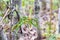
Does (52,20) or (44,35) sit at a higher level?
(52,20)

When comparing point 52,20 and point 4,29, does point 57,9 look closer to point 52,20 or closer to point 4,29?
point 52,20

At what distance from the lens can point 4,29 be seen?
195 cm

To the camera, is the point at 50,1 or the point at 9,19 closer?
the point at 50,1

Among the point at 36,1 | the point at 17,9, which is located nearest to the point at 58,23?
the point at 36,1

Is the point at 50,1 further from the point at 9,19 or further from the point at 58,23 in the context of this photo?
the point at 9,19

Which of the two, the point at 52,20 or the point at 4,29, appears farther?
the point at 4,29

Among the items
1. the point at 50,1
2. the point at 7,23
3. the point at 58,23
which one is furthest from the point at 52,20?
the point at 7,23

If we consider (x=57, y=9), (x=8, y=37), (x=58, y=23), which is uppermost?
(x=57, y=9)

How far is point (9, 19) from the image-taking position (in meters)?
1.92

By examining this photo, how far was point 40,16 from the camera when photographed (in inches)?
72.4

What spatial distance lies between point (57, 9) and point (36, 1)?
0.21 m

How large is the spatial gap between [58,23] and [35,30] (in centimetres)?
23

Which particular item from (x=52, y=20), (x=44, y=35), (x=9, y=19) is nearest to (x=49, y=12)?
(x=52, y=20)

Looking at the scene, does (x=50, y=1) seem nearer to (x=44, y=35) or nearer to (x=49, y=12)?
(x=49, y=12)
